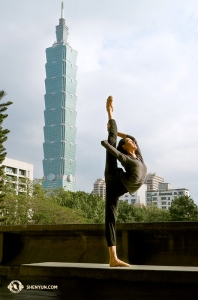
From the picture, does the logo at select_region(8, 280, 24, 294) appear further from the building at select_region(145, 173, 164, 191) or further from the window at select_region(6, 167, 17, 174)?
the building at select_region(145, 173, 164, 191)

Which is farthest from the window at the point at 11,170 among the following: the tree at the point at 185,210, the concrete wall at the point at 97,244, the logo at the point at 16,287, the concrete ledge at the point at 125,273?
the concrete ledge at the point at 125,273

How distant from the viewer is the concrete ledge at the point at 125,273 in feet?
9.38

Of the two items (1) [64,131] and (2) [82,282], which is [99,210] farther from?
(1) [64,131]

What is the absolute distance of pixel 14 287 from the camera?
5.03m

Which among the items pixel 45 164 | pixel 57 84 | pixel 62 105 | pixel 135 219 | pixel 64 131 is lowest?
pixel 135 219

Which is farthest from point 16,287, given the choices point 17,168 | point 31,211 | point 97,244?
point 17,168

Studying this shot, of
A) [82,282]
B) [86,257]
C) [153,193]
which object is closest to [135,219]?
[86,257]

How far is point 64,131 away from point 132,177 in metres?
185

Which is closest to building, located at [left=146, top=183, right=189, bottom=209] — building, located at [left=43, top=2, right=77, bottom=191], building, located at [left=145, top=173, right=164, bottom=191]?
building, located at [left=145, top=173, right=164, bottom=191]

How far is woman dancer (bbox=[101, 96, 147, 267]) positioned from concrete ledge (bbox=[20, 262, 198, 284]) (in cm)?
50

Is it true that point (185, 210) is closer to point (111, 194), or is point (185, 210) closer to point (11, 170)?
point (111, 194)

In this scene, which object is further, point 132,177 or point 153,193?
point 153,193

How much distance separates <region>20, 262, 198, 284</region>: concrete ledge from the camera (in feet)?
9.38

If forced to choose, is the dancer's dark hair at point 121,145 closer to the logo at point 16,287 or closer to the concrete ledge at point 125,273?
the concrete ledge at point 125,273
